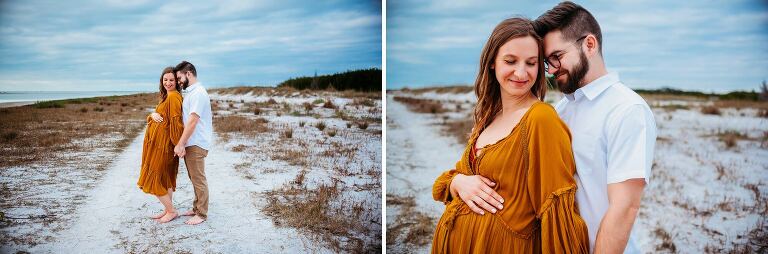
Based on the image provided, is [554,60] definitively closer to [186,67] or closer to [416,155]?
[186,67]

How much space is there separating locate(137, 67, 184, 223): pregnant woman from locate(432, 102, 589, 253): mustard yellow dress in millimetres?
1840

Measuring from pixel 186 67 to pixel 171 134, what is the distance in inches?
15.8

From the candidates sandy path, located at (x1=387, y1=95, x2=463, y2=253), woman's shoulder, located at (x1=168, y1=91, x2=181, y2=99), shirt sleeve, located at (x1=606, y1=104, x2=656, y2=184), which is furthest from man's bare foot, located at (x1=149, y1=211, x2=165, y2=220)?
shirt sleeve, located at (x1=606, y1=104, x2=656, y2=184)

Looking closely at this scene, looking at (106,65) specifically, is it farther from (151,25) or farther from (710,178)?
(710,178)

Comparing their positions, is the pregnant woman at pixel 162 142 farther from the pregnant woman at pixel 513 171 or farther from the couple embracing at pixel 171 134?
the pregnant woman at pixel 513 171

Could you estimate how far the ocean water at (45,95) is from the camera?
3.32 m

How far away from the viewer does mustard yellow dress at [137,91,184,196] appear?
3545mm

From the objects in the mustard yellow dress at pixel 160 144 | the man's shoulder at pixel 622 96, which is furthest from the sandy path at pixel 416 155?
the man's shoulder at pixel 622 96

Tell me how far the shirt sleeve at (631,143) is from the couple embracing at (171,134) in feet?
7.89

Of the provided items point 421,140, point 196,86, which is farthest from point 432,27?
point 196,86

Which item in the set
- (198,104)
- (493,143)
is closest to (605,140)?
(493,143)

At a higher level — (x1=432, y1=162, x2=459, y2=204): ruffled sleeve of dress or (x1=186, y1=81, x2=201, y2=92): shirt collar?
(x1=186, y1=81, x2=201, y2=92): shirt collar

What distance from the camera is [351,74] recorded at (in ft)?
14.5

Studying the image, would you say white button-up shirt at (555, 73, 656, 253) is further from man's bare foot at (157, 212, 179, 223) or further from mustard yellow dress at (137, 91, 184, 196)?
man's bare foot at (157, 212, 179, 223)
